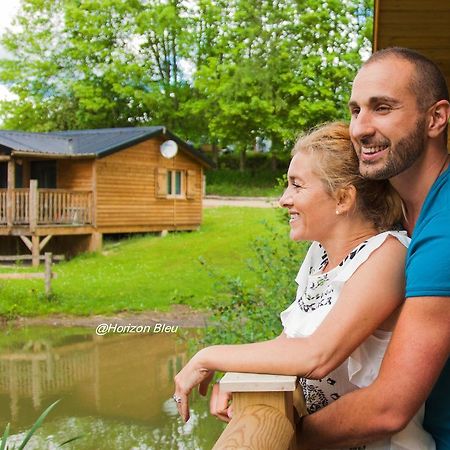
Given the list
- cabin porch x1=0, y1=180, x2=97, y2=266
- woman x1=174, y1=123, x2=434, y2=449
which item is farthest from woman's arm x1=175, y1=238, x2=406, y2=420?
cabin porch x1=0, y1=180, x2=97, y2=266

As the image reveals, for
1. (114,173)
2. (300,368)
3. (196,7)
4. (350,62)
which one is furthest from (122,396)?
(196,7)

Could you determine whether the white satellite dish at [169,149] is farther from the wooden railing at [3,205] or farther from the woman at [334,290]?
the woman at [334,290]

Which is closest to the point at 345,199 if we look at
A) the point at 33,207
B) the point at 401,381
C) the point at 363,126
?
the point at 363,126

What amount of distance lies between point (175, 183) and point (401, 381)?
72.8ft

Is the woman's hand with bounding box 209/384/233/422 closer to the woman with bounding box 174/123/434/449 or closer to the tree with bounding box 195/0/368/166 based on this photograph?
the woman with bounding box 174/123/434/449

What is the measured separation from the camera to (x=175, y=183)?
2348 centimetres

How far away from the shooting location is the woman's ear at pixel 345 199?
1.71 metres

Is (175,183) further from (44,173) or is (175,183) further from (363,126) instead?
(363,126)

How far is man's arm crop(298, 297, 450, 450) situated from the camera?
140 cm

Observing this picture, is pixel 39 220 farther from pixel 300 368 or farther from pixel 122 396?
pixel 300 368

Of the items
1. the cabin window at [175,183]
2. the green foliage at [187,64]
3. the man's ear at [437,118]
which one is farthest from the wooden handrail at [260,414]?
the green foliage at [187,64]

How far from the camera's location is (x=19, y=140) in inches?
809

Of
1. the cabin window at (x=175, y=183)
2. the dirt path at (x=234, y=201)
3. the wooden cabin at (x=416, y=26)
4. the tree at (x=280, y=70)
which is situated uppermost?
the tree at (x=280, y=70)

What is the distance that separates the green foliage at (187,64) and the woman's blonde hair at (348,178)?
30.8 m
